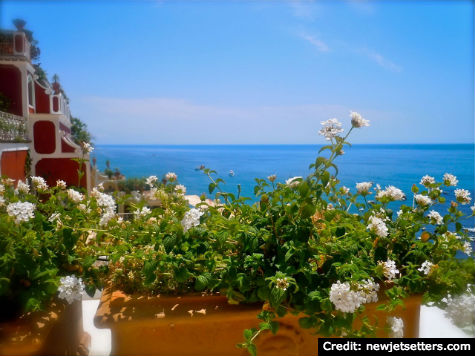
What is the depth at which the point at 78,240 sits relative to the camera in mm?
1291

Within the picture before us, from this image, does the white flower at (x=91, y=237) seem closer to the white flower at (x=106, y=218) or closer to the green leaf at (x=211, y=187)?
the white flower at (x=106, y=218)

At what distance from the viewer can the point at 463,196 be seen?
1.38 m

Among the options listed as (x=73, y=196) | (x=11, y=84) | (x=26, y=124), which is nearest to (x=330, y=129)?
(x=73, y=196)

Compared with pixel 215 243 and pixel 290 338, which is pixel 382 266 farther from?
pixel 215 243

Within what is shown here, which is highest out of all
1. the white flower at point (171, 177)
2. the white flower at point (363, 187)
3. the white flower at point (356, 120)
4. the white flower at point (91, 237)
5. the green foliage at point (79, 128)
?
the green foliage at point (79, 128)

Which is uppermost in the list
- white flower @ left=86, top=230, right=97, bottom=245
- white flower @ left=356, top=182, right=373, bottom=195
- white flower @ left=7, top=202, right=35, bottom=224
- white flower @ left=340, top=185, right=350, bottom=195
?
white flower @ left=356, top=182, right=373, bottom=195

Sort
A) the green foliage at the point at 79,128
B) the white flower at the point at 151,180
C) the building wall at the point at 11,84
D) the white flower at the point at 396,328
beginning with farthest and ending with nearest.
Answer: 1. the green foliage at the point at 79,128
2. the building wall at the point at 11,84
3. the white flower at the point at 151,180
4. the white flower at the point at 396,328

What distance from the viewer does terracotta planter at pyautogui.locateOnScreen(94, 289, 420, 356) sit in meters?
1.11

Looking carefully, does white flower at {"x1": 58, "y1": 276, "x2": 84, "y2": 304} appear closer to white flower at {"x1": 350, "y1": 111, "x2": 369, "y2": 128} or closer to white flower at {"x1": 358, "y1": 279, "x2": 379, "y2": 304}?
white flower at {"x1": 358, "y1": 279, "x2": 379, "y2": 304}

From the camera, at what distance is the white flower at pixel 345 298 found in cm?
96

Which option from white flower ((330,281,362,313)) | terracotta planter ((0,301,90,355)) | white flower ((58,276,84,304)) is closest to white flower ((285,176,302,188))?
white flower ((330,281,362,313))

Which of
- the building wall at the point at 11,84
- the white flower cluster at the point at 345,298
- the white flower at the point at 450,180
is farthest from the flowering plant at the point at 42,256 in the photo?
the building wall at the point at 11,84

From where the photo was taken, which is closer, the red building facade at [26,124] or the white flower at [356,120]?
the white flower at [356,120]

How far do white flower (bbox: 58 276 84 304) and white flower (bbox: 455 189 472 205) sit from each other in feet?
4.35
